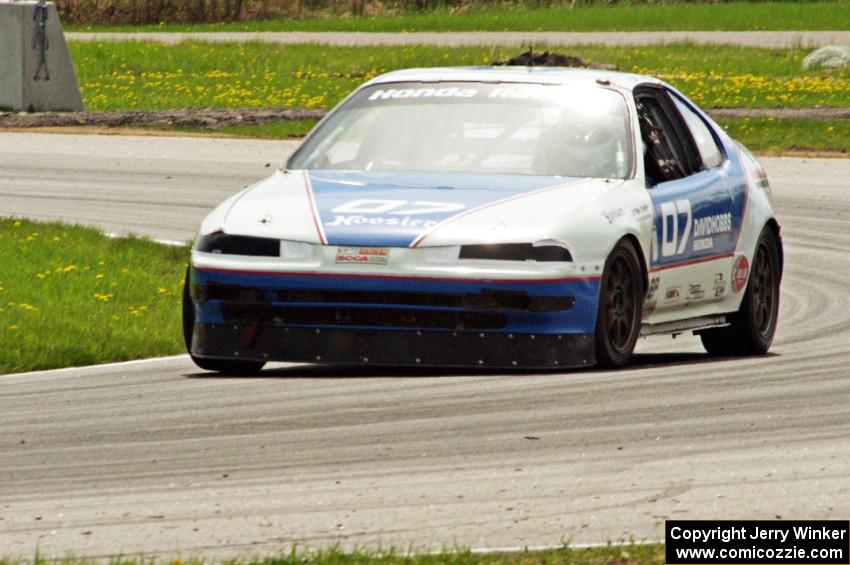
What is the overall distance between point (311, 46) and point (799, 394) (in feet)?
108

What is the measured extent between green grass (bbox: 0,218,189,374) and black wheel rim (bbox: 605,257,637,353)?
111 inches

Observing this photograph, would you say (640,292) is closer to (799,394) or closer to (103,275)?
(799,394)

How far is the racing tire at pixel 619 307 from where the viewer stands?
873 centimetres

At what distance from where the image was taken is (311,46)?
41.1 metres

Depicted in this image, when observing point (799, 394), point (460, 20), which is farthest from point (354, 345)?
point (460, 20)

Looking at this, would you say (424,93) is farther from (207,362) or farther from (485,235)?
(207,362)

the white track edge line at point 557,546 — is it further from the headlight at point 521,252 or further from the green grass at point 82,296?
the green grass at point 82,296

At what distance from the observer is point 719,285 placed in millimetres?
10078

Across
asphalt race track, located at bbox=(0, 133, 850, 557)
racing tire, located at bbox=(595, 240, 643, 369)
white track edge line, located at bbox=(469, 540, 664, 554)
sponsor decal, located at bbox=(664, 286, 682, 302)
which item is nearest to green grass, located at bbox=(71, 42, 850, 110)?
sponsor decal, located at bbox=(664, 286, 682, 302)

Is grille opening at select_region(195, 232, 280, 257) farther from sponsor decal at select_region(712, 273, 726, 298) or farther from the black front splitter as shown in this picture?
sponsor decal at select_region(712, 273, 726, 298)

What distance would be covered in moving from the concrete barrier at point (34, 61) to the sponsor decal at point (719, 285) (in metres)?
18.1

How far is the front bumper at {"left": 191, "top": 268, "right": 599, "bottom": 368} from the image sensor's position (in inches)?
333

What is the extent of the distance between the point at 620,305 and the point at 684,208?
3.16ft

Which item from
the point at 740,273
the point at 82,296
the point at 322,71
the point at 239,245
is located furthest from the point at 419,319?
the point at 322,71
